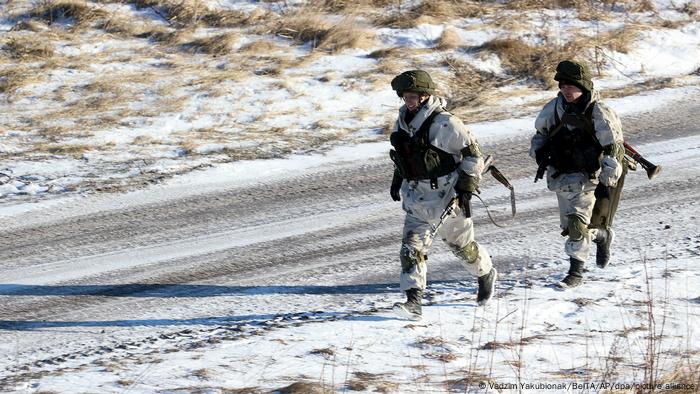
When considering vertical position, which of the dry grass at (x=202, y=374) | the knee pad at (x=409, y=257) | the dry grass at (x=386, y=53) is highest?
the knee pad at (x=409, y=257)

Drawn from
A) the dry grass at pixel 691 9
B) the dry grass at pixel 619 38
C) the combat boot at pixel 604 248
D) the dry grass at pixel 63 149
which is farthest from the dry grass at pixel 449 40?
the combat boot at pixel 604 248

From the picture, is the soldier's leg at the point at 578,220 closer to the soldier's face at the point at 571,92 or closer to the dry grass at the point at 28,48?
the soldier's face at the point at 571,92

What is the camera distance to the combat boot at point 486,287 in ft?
25.0

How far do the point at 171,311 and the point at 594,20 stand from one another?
10.2 m

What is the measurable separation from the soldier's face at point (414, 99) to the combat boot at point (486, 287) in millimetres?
1336

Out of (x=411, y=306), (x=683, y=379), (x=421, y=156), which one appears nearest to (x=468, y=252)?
(x=411, y=306)

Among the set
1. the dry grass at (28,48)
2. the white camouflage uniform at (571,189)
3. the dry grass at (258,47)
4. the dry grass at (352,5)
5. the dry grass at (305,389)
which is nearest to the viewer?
the dry grass at (305,389)

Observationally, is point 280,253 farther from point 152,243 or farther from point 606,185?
point 606,185

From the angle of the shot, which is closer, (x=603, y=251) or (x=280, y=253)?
(x=603, y=251)

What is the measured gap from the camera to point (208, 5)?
16.3 m

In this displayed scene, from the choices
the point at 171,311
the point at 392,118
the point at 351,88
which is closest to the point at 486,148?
the point at 392,118

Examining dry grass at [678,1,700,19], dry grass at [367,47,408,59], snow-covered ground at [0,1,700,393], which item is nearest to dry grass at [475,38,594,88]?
snow-covered ground at [0,1,700,393]

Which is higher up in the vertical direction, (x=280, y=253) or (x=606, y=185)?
(x=606, y=185)

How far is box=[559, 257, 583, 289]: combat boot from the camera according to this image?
26.0 ft
